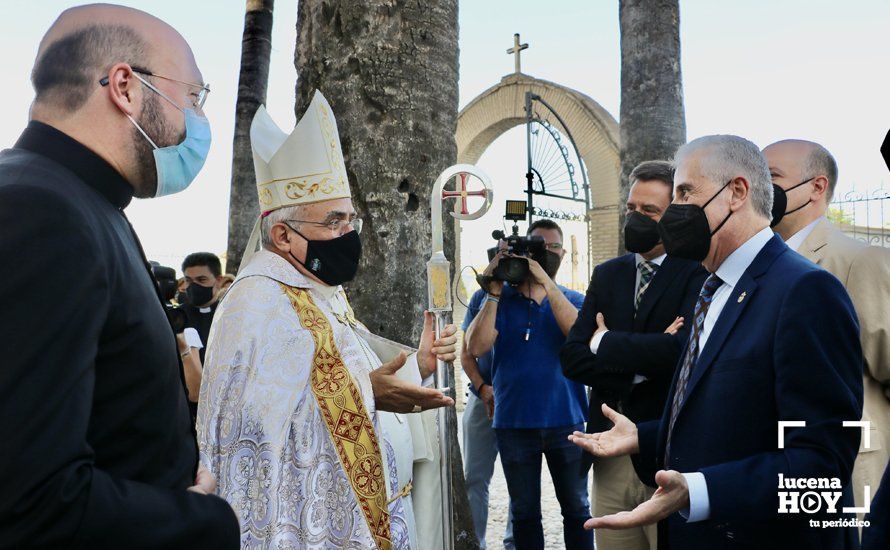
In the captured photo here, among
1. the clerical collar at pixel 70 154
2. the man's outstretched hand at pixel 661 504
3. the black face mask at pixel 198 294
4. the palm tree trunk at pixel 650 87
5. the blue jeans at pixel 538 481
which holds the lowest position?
the blue jeans at pixel 538 481

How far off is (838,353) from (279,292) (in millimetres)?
1856

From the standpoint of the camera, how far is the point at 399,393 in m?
2.75

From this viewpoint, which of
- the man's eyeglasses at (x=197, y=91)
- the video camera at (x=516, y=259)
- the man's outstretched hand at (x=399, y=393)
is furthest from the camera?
the video camera at (x=516, y=259)

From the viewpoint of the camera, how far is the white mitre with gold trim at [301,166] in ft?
10.0

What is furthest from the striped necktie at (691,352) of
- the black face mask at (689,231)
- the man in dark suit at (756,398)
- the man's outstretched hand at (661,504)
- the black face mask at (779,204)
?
the black face mask at (779,204)

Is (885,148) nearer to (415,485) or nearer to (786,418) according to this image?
(786,418)

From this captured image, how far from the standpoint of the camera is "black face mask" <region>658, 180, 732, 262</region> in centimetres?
247

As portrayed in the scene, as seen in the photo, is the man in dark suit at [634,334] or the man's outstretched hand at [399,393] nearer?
the man's outstretched hand at [399,393]

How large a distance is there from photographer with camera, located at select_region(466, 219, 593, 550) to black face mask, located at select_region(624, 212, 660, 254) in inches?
35.6

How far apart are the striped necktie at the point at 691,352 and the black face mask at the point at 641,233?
102cm

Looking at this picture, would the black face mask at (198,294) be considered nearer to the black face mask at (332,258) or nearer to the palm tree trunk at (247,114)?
the palm tree trunk at (247,114)

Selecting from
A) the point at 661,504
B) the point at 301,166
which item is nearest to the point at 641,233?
the point at 301,166

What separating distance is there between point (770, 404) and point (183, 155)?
1677mm

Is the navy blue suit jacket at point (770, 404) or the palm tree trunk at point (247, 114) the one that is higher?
the palm tree trunk at point (247, 114)
